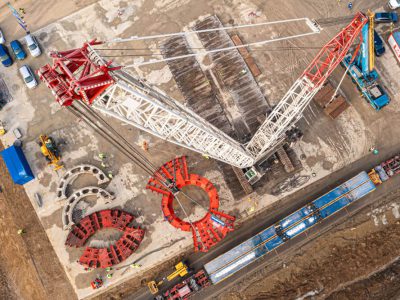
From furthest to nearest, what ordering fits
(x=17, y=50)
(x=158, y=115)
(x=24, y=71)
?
(x=17, y=50) → (x=24, y=71) → (x=158, y=115)

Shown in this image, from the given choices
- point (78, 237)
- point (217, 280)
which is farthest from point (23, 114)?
point (217, 280)

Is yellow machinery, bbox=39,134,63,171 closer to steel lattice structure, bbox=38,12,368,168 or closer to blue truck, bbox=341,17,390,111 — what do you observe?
steel lattice structure, bbox=38,12,368,168

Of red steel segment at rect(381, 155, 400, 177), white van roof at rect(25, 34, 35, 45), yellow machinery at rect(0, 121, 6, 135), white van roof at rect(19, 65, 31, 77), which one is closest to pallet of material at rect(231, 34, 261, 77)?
red steel segment at rect(381, 155, 400, 177)

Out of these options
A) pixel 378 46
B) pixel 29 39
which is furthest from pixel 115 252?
pixel 378 46

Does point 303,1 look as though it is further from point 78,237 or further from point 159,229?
point 78,237

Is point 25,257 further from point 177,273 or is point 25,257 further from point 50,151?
point 177,273
